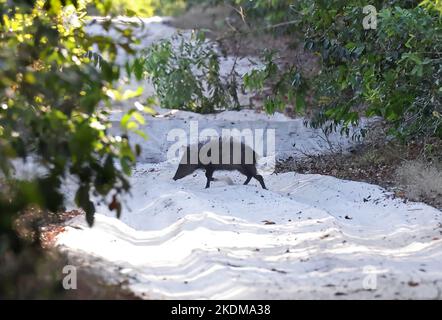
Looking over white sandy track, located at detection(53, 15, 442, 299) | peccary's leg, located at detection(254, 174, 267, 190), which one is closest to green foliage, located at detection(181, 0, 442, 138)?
peccary's leg, located at detection(254, 174, 267, 190)

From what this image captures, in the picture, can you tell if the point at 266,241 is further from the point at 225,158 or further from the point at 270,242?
the point at 225,158

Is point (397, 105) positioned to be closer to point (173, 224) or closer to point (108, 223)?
point (173, 224)

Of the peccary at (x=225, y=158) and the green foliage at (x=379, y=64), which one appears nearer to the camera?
the green foliage at (x=379, y=64)

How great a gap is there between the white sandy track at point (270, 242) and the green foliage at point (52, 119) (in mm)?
1280

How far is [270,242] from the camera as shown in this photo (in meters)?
8.42

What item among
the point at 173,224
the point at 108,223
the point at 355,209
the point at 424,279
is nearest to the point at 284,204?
the point at 355,209

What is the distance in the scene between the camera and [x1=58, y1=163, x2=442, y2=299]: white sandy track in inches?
258

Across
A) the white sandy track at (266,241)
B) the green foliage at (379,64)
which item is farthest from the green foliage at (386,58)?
the white sandy track at (266,241)

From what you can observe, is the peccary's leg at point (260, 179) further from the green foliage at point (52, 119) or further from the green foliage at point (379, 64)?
the green foliage at point (52, 119)

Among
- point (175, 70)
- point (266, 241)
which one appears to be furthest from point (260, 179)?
point (266, 241)

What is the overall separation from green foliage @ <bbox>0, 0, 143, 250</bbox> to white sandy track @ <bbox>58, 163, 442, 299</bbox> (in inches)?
50.4

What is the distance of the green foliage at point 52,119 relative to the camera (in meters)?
5.22

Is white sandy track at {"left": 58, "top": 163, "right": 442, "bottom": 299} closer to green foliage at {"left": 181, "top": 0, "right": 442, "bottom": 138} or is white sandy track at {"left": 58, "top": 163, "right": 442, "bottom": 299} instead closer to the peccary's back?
the peccary's back
